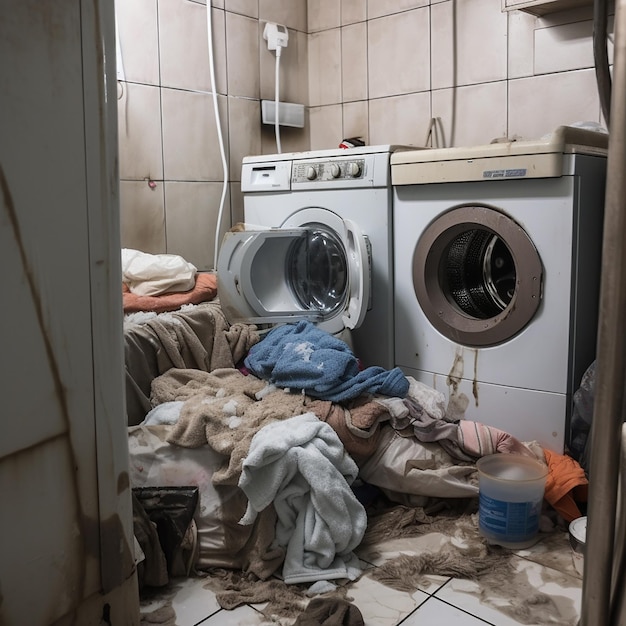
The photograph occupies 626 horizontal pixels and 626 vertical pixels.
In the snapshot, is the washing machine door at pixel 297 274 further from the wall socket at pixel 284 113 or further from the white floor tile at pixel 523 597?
the white floor tile at pixel 523 597

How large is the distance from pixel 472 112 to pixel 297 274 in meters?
0.98

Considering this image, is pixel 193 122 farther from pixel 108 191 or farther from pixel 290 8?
pixel 108 191

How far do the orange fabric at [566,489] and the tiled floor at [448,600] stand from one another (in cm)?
16

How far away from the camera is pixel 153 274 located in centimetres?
229

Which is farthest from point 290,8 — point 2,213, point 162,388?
point 2,213

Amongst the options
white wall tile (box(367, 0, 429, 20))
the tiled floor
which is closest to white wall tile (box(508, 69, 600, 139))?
white wall tile (box(367, 0, 429, 20))

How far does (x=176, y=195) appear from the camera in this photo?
2.74 meters

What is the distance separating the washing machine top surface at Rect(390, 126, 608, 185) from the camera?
1878mm

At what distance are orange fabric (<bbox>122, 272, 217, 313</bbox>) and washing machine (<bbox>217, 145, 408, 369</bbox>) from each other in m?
0.11

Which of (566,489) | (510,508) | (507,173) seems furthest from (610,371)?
(507,173)

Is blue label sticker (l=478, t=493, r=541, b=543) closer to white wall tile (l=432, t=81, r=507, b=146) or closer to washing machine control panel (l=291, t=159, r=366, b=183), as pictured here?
washing machine control panel (l=291, t=159, r=366, b=183)

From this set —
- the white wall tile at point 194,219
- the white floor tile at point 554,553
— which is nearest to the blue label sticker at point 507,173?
the white floor tile at point 554,553

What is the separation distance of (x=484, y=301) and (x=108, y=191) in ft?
5.34

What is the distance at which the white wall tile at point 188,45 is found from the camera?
2660 mm
